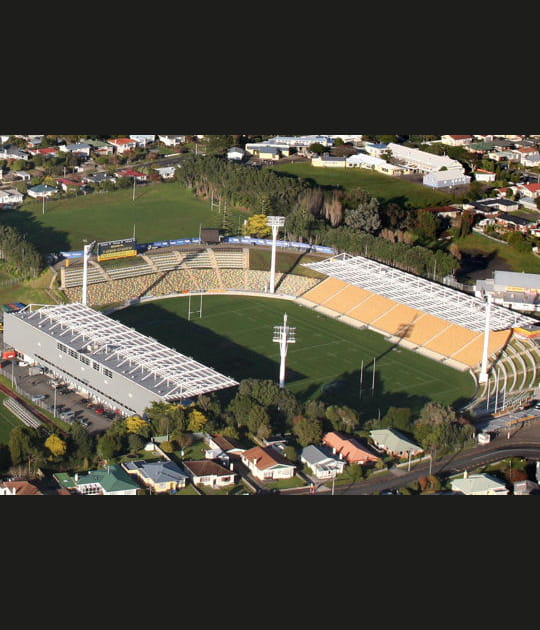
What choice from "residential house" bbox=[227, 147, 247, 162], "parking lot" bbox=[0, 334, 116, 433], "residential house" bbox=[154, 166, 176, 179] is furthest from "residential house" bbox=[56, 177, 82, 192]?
"parking lot" bbox=[0, 334, 116, 433]

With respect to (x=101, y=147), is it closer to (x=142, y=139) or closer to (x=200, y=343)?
(x=142, y=139)

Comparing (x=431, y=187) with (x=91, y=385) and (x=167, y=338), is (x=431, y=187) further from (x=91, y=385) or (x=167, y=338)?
(x=91, y=385)

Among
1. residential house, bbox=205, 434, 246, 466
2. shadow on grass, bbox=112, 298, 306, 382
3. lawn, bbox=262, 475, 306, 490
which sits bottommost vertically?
lawn, bbox=262, 475, 306, 490

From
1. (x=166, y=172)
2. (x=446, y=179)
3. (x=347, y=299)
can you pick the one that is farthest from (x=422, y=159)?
(x=347, y=299)

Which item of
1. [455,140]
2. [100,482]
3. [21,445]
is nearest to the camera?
[100,482]

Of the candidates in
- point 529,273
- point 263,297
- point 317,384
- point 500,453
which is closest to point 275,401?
point 317,384

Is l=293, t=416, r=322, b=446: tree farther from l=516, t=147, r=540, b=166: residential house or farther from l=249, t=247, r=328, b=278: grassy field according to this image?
l=516, t=147, r=540, b=166: residential house
